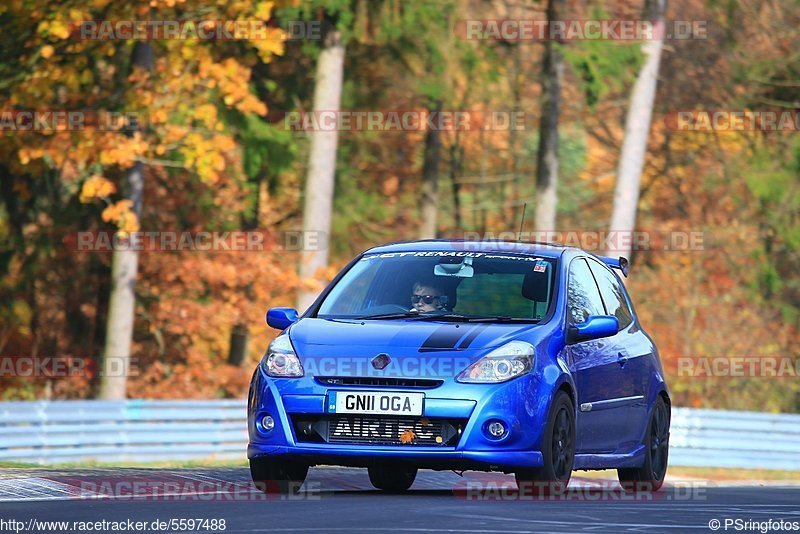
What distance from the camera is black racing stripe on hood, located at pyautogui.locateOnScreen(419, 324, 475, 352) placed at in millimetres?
10289

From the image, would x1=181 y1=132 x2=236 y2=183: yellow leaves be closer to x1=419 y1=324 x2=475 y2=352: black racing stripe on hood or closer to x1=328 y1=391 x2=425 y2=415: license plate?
x1=419 y1=324 x2=475 y2=352: black racing stripe on hood

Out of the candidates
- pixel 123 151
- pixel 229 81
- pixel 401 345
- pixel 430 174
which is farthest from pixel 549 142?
pixel 401 345

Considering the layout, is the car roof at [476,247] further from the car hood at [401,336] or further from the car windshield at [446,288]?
the car hood at [401,336]

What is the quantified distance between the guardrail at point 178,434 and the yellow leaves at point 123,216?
258 cm

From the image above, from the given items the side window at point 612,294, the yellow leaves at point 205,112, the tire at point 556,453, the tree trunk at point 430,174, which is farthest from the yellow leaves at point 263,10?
the tree trunk at point 430,174

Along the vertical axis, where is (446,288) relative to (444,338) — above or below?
above

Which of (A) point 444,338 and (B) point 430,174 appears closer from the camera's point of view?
(A) point 444,338

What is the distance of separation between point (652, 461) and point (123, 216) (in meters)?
13.0

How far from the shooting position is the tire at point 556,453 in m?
10.4

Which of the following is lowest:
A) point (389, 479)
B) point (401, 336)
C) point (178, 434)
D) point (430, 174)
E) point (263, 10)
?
point (178, 434)

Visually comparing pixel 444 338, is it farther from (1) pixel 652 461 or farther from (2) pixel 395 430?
(1) pixel 652 461

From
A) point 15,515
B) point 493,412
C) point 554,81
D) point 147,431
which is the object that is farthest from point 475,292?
point 554,81

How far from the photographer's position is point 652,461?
12750 millimetres

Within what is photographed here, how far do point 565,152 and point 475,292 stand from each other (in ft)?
111
